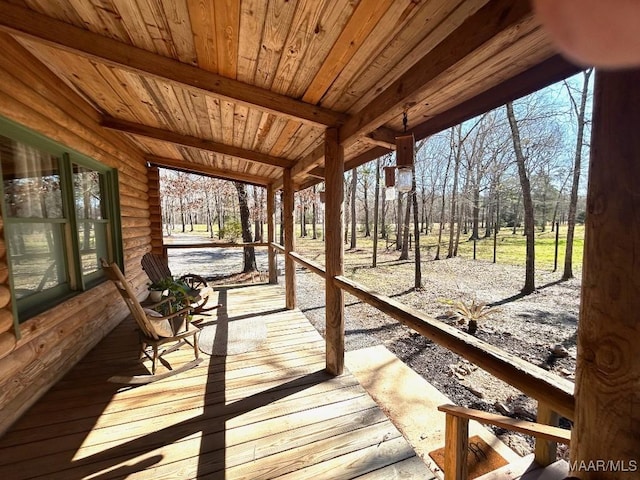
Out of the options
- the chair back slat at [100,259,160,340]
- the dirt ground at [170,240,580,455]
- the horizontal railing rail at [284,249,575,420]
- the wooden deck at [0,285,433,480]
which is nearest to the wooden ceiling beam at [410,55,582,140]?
the horizontal railing rail at [284,249,575,420]

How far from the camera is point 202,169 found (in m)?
5.68

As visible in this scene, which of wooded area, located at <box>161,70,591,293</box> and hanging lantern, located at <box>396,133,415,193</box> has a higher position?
wooded area, located at <box>161,70,591,293</box>

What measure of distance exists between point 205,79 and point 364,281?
7563 millimetres

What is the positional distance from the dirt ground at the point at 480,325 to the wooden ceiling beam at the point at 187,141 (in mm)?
2843

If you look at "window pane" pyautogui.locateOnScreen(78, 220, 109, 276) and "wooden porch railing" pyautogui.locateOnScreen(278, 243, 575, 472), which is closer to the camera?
"wooden porch railing" pyautogui.locateOnScreen(278, 243, 575, 472)

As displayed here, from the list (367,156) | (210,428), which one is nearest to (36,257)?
(210,428)

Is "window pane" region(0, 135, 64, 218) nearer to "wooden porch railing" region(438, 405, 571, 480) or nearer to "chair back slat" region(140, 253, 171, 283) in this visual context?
"chair back slat" region(140, 253, 171, 283)

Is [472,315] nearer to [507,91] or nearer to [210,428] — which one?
[507,91]

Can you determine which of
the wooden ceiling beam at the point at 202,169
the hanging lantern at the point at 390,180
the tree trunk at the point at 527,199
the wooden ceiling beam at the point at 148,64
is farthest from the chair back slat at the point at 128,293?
the tree trunk at the point at 527,199

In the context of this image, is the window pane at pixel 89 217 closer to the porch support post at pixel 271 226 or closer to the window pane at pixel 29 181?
the window pane at pixel 29 181

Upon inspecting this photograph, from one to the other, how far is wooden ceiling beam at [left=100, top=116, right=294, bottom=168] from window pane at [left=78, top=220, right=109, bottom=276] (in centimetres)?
122

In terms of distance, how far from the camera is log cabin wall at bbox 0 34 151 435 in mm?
1856

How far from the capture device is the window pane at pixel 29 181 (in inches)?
79.6

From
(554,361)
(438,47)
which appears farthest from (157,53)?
(554,361)
